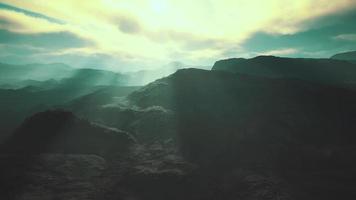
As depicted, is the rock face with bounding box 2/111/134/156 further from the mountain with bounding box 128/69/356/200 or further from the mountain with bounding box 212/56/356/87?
the mountain with bounding box 212/56/356/87

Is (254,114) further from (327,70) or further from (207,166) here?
(327,70)

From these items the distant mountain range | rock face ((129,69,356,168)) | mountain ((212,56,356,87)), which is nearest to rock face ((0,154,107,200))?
the distant mountain range

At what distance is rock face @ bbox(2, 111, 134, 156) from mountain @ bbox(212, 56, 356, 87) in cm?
→ 9697

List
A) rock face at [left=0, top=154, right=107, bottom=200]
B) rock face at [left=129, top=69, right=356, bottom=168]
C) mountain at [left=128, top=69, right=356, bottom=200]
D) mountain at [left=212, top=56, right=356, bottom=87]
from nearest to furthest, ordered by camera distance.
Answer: rock face at [left=0, top=154, right=107, bottom=200] < mountain at [left=128, top=69, right=356, bottom=200] < rock face at [left=129, top=69, right=356, bottom=168] < mountain at [left=212, top=56, right=356, bottom=87]

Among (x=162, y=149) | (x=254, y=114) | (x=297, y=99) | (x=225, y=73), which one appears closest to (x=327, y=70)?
(x=225, y=73)

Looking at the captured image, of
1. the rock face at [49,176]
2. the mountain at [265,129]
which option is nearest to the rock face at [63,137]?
the rock face at [49,176]

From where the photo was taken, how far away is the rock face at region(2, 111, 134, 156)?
5025cm

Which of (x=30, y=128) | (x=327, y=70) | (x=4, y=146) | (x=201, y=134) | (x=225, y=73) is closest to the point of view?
(x=4, y=146)

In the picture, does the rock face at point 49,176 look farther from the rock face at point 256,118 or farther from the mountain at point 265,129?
the rock face at point 256,118

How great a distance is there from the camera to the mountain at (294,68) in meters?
141

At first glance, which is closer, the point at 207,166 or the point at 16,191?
the point at 16,191

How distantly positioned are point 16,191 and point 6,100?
555ft

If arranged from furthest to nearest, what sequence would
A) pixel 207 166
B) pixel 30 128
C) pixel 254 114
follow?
pixel 254 114
pixel 30 128
pixel 207 166

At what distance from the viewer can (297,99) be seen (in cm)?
7025
